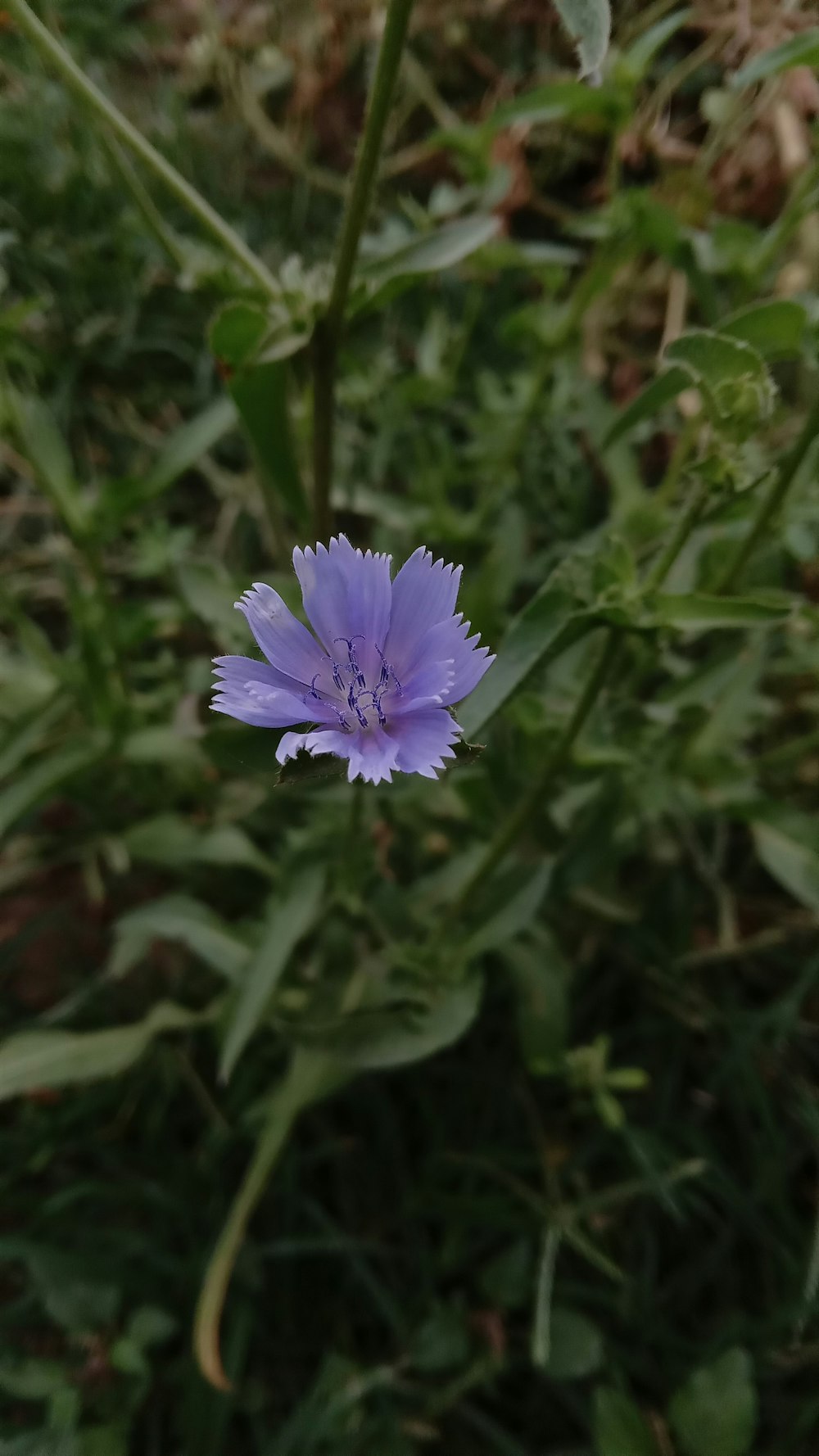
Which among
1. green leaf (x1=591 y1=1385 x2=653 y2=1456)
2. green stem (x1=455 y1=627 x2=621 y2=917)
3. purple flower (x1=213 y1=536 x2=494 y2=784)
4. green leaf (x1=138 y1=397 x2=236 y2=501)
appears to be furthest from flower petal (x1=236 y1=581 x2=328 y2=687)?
green leaf (x1=591 y1=1385 x2=653 y2=1456)

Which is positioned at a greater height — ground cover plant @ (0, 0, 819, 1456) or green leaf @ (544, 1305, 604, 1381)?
ground cover plant @ (0, 0, 819, 1456)

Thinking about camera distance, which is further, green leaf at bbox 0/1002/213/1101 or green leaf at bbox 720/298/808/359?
green leaf at bbox 0/1002/213/1101

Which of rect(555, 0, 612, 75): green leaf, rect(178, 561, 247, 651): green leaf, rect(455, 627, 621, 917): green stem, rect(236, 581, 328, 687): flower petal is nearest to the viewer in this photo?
rect(555, 0, 612, 75): green leaf

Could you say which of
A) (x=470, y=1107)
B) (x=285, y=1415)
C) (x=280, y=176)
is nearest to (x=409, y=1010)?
(x=470, y=1107)

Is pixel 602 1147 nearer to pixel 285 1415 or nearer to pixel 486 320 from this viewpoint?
pixel 285 1415

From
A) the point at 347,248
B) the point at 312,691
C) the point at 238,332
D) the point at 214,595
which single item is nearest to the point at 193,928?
the point at 214,595

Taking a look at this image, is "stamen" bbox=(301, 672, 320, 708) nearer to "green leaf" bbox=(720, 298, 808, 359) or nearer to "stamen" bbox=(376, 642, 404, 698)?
"stamen" bbox=(376, 642, 404, 698)
